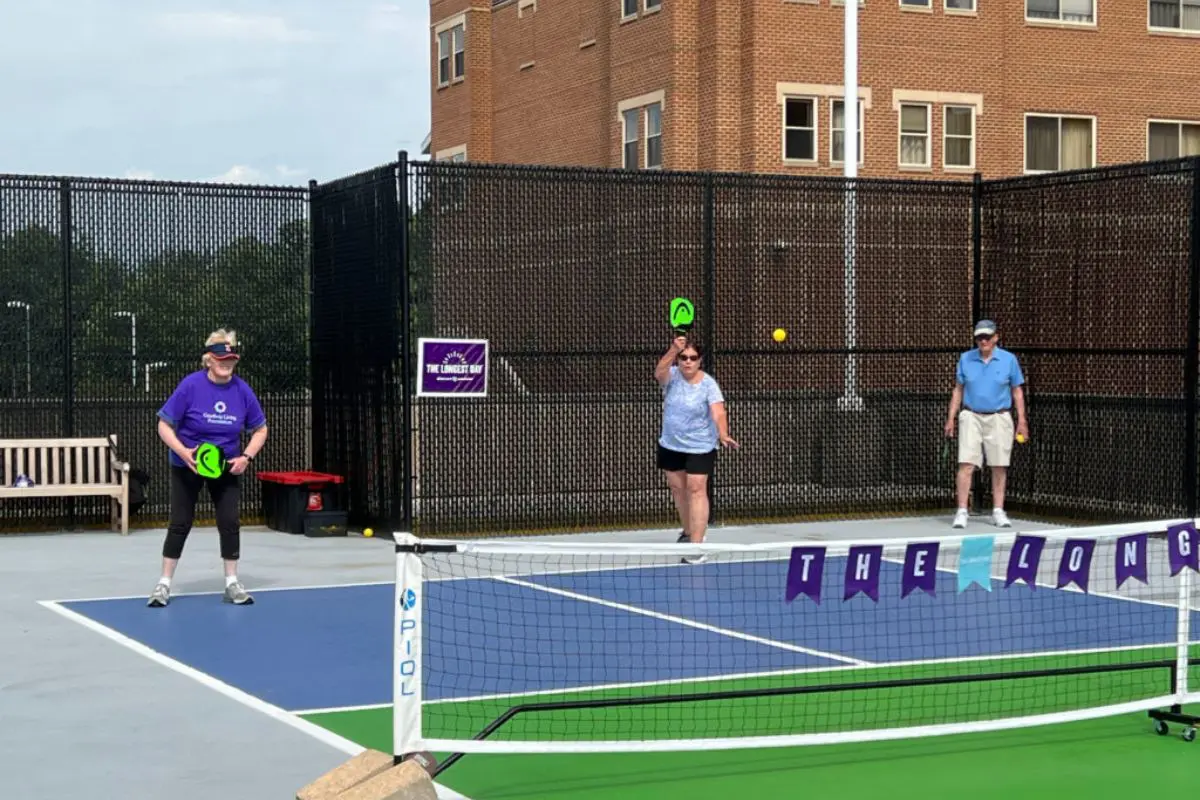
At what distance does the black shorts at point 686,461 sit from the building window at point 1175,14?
28243mm

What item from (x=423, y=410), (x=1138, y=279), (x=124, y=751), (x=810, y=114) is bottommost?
(x=124, y=751)

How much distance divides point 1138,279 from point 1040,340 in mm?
1425

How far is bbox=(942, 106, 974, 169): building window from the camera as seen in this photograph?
35.6 meters

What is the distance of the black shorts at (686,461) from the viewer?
14.0m

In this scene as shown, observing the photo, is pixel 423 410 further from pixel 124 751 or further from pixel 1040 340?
pixel 124 751

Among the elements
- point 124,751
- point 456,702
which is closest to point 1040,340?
point 456,702

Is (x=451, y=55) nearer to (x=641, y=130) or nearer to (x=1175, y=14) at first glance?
(x=641, y=130)

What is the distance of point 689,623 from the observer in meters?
11.2

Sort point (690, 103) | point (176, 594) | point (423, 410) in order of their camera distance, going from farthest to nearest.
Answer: point (690, 103), point (423, 410), point (176, 594)

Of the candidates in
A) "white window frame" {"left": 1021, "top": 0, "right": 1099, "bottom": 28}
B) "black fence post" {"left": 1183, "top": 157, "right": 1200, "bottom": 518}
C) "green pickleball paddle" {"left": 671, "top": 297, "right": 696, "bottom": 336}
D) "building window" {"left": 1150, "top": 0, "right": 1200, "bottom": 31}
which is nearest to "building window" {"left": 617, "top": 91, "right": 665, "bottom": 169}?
"white window frame" {"left": 1021, "top": 0, "right": 1099, "bottom": 28}

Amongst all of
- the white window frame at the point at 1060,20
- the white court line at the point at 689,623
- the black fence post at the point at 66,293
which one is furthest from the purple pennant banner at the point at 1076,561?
the white window frame at the point at 1060,20

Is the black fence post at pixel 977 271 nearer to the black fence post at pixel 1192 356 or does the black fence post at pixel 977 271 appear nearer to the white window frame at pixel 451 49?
the black fence post at pixel 1192 356

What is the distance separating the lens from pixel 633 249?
1700cm

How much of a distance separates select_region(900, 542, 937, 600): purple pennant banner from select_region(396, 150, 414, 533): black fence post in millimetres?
8560
